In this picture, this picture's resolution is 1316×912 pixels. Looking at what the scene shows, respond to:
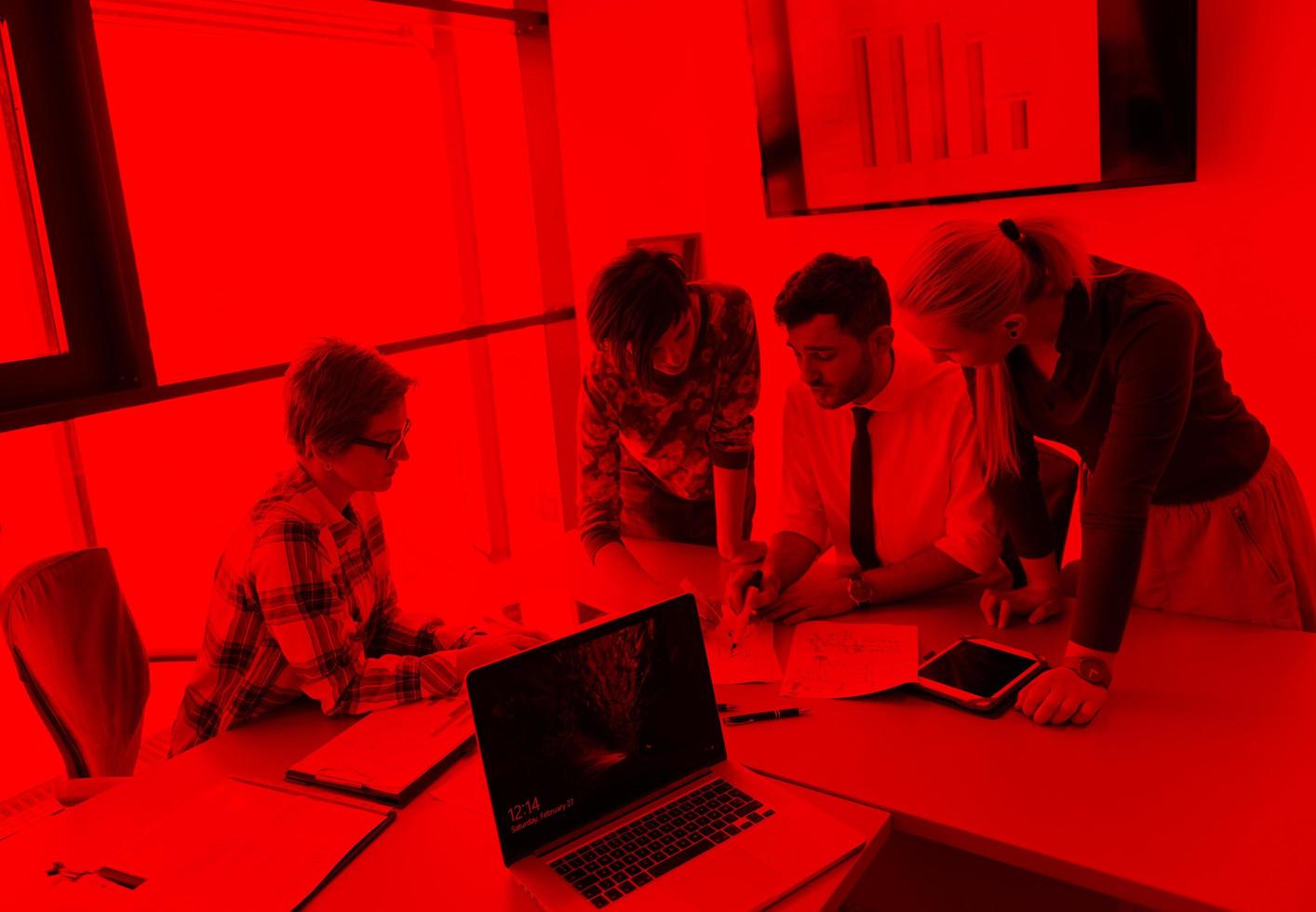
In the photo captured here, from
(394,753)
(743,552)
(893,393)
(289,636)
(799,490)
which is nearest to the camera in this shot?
(394,753)

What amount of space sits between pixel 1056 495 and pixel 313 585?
55.8 inches

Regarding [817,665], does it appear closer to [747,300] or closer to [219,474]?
[747,300]

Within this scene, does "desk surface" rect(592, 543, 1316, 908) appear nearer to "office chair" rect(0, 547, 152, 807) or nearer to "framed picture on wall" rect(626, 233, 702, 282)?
"office chair" rect(0, 547, 152, 807)

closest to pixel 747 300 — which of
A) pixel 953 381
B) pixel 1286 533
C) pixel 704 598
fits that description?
pixel 953 381

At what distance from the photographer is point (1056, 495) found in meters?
2.05

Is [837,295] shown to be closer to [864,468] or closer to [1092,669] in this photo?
[864,468]

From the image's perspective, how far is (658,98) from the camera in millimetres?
3611

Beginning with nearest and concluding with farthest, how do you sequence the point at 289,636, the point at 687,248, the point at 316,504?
A: the point at 289,636 < the point at 316,504 < the point at 687,248

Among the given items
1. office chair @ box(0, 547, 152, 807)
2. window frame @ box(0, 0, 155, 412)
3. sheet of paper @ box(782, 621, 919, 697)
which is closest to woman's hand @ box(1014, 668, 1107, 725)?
sheet of paper @ box(782, 621, 919, 697)

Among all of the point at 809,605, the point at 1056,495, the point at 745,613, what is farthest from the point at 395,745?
the point at 1056,495

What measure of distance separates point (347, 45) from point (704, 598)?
2704 millimetres

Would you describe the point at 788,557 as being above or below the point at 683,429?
below

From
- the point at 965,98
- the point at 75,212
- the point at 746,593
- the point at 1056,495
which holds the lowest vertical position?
the point at 746,593

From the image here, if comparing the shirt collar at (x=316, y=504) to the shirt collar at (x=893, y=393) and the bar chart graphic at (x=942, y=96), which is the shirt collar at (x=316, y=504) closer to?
the shirt collar at (x=893, y=393)
